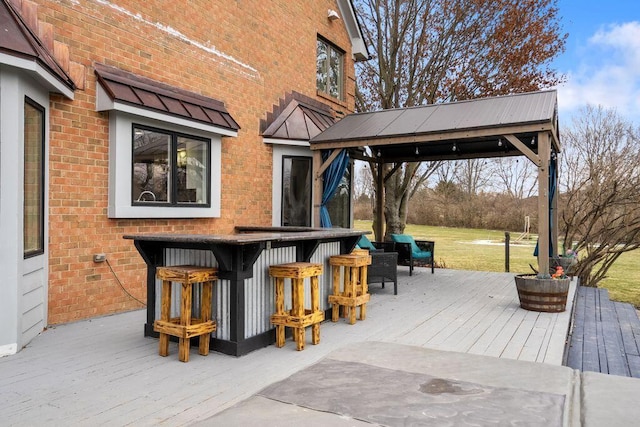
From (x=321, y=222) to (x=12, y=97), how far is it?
18.4 ft

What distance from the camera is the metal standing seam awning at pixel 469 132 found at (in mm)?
6652

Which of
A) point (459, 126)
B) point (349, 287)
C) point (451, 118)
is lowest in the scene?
point (349, 287)

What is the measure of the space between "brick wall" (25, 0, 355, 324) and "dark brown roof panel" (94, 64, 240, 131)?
14cm

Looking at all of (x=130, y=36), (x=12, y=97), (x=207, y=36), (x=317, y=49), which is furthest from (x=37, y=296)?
(x=317, y=49)

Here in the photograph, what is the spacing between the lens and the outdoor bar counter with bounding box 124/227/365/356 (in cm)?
424

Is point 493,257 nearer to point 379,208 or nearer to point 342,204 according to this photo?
point 379,208

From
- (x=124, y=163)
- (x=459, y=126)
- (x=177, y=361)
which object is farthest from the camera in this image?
(x=459, y=126)

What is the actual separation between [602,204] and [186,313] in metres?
9.95

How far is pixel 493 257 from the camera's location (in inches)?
675

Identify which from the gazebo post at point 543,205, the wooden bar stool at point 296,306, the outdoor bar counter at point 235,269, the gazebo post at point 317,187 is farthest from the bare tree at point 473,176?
the wooden bar stool at point 296,306

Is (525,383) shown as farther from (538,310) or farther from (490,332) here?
(538,310)

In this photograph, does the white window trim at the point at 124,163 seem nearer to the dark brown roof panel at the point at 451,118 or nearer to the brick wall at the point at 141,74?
the brick wall at the point at 141,74

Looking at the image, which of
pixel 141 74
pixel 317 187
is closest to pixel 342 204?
pixel 317 187

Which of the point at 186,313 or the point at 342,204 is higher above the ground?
the point at 342,204
